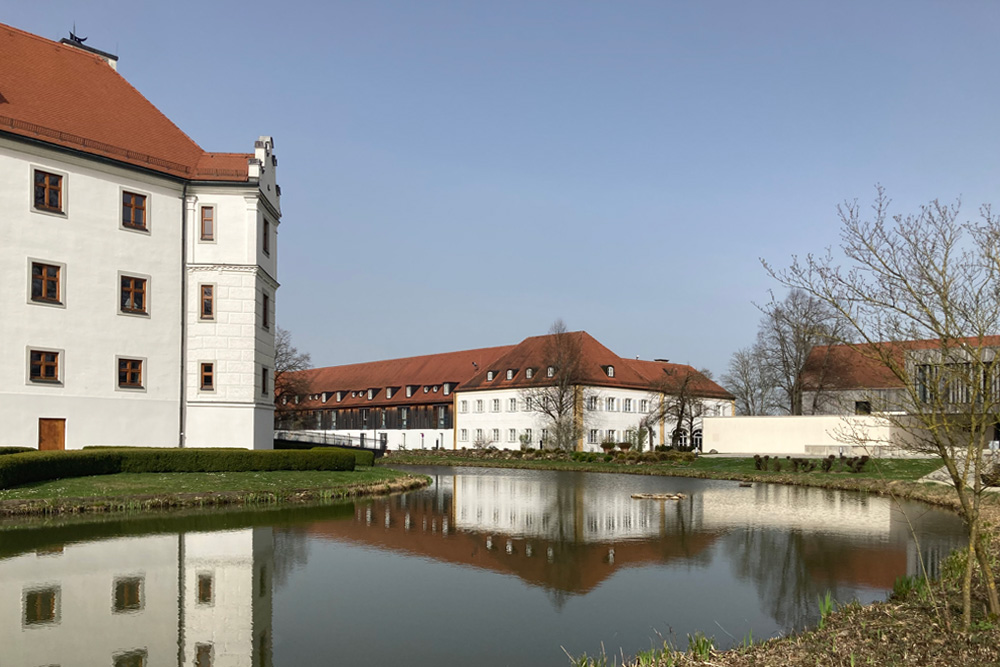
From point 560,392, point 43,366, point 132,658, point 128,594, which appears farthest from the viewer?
point 560,392

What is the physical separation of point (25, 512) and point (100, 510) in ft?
5.79

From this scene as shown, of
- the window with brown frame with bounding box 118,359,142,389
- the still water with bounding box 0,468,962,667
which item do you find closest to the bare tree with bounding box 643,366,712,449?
the window with brown frame with bounding box 118,359,142,389

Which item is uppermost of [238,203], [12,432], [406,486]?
[238,203]

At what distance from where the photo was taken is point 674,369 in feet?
286

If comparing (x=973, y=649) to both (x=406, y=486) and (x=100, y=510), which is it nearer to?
(x=100, y=510)

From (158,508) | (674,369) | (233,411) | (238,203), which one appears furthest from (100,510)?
(674,369)

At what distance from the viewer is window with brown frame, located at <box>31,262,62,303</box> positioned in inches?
1217

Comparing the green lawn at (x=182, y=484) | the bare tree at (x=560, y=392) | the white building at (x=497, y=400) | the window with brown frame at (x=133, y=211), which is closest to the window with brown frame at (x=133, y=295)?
the window with brown frame at (x=133, y=211)

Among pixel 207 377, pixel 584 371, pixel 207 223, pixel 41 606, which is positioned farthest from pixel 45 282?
pixel 584 371

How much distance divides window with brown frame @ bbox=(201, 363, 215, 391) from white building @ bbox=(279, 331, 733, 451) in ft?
110

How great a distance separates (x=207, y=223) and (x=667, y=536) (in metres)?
25.7

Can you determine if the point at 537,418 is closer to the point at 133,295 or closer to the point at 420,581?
the point at 133,295

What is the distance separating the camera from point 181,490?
2423cm

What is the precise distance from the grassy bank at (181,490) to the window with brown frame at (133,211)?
38.9ft
